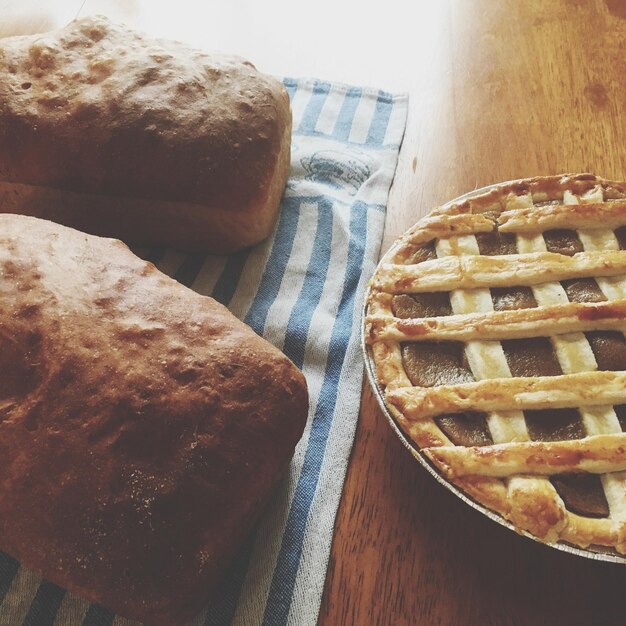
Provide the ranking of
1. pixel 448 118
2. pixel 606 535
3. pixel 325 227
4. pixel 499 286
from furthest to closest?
pixel 448 118 < pixel 325 227 < pixel 499 286 < pixel 606 535

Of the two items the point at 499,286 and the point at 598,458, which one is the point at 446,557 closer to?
the point at 598,458

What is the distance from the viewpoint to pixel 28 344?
69 cm

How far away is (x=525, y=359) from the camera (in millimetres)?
764

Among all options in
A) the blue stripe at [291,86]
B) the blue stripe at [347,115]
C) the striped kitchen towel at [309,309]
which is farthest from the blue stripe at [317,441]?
the blue stripe at [291,86]

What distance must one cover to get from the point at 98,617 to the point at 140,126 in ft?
2.20

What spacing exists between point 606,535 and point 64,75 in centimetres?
99

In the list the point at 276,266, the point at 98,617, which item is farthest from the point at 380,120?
the point at 98,617

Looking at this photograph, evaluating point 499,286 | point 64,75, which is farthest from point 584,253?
point 64,75

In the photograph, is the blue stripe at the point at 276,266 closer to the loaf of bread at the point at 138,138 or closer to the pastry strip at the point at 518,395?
the loaf of bread at the point at 138,138

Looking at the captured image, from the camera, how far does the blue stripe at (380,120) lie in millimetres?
1216

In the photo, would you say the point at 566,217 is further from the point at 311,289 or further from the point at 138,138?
the point at 138,138

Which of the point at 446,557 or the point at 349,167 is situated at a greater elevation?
the point at 349,167

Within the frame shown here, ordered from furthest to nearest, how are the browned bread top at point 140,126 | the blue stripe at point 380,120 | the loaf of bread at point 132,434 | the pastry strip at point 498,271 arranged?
1. the blue stripe at point 380,120
2. the browned bread top at point 140,126
3. the pastry strip at point 498,271
4. the loaf of bread at point 132,434

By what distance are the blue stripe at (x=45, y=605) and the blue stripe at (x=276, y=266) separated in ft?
1.43
